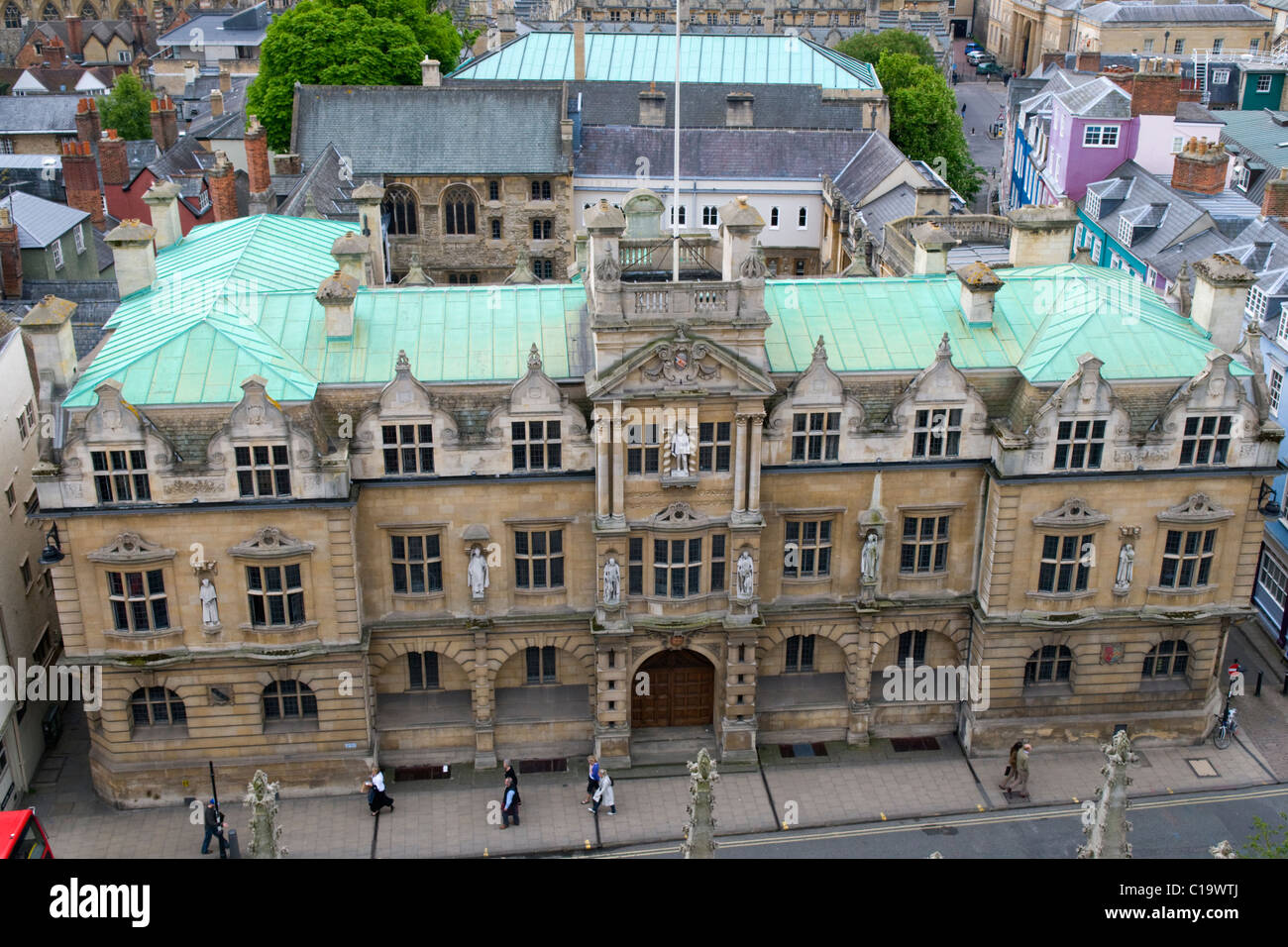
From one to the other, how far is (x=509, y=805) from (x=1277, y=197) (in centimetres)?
5419

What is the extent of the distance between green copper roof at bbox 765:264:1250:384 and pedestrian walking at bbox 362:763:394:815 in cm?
1995

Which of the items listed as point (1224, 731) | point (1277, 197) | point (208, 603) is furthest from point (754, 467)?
point (1277, 197)

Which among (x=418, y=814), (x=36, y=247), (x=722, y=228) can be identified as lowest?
(x=418, y=814)

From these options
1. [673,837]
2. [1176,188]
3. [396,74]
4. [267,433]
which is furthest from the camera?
[396,74]

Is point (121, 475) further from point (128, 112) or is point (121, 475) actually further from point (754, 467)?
point (128, 112)

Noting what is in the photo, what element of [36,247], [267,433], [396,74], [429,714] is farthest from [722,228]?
[396,74]

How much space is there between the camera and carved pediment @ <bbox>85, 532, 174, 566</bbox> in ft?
141

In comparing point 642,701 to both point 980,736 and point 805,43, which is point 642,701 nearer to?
point 980,736

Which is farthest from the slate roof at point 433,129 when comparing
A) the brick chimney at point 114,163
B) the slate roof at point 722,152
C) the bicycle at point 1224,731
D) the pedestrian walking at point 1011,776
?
the bicycle at point 1224,731

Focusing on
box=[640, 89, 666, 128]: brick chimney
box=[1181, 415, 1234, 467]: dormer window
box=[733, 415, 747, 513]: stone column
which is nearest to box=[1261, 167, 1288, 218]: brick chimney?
box=[1181, 415, 1234, 467]: dormer window

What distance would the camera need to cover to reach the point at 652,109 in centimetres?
9569

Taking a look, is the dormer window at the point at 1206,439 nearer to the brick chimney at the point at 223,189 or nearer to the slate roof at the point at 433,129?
the brick chimney at the point at 223,189

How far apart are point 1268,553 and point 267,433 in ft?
141

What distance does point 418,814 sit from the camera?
46.8 metres
